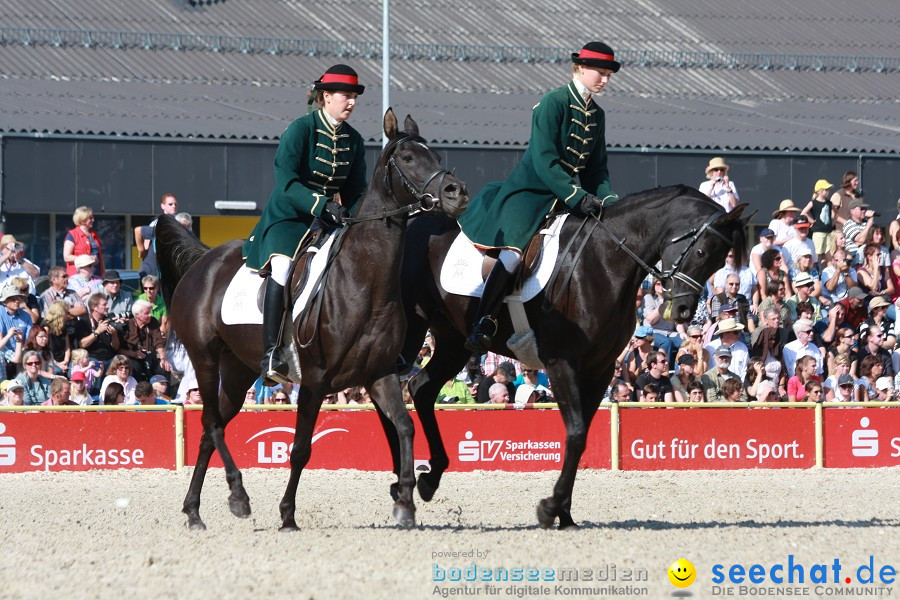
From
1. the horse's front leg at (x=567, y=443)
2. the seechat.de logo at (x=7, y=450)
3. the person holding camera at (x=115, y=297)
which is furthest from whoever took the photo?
the person holding camera at (x=115, y=297)

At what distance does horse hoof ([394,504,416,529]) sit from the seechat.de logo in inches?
227

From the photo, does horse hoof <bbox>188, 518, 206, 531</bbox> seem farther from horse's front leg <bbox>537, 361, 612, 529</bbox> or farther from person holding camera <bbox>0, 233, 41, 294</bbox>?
person holding camera <bbox>0, 233, 41, 294</bbox>

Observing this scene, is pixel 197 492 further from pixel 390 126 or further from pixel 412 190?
pixel 390 126

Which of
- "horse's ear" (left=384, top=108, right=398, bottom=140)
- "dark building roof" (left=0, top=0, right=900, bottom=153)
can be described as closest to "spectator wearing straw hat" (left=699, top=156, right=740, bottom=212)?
"dark building roof" (left=0, top=0, right=900, bottom=153)

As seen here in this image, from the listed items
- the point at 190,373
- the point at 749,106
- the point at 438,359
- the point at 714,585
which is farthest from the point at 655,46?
the point at 714,585

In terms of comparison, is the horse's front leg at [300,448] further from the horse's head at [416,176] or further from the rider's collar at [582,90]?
the rider's collar at [582,90]

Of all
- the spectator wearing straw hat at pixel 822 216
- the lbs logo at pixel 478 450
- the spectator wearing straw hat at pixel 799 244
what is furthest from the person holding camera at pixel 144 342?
the spectator wearing straw hat at pixel 822 216

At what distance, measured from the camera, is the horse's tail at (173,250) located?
10.3m

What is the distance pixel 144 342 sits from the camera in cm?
1440

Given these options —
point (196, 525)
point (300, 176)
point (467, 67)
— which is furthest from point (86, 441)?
point (467, 67)

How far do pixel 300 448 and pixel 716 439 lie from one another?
644cm

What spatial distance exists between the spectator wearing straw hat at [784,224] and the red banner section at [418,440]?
5093mm

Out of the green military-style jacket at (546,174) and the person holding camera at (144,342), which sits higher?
the green military-style jacket at (546,174)

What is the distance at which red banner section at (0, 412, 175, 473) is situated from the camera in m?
13.0
